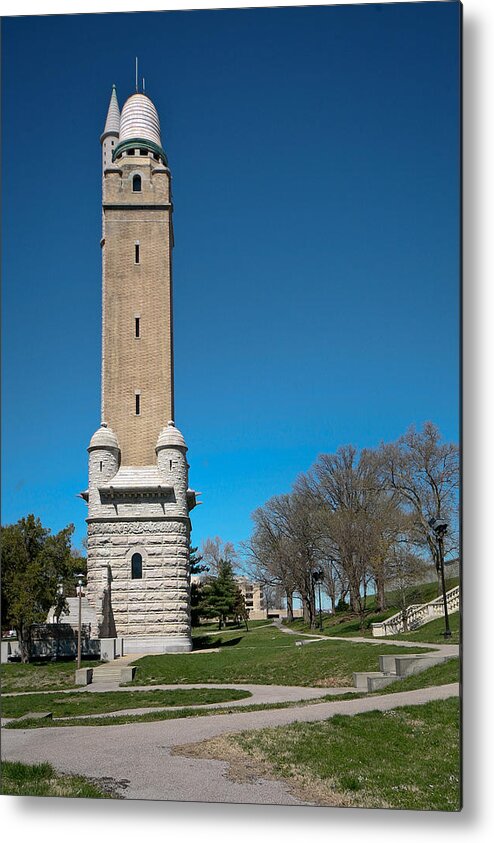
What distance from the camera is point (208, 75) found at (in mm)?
9539

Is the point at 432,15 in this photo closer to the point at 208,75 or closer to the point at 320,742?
the point at 208,75

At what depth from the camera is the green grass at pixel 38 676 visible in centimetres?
1038

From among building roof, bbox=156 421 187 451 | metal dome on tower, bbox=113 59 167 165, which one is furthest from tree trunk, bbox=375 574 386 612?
metal dome on tower, bbox=113 59 167 165

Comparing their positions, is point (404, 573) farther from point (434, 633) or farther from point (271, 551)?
point (271, 551)

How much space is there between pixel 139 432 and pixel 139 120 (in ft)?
23.5

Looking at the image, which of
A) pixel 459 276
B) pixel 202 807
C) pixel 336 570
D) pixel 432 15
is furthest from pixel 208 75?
pixel 202 807

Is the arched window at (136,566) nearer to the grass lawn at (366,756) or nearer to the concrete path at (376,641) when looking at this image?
the concrete path at (376,641)

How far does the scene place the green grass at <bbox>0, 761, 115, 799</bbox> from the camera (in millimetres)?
7801

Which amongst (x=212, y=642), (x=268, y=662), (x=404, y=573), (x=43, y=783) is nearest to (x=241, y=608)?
(x=212, y=642)

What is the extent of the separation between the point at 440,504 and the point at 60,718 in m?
5.02

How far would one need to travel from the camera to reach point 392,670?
9625mm

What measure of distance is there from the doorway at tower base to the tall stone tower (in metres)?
0.03

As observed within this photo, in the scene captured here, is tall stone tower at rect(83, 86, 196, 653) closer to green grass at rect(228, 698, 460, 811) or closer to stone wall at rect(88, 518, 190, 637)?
stone wall at rect(88, 518, 190, 637)

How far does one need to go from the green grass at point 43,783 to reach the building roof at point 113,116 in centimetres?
783
